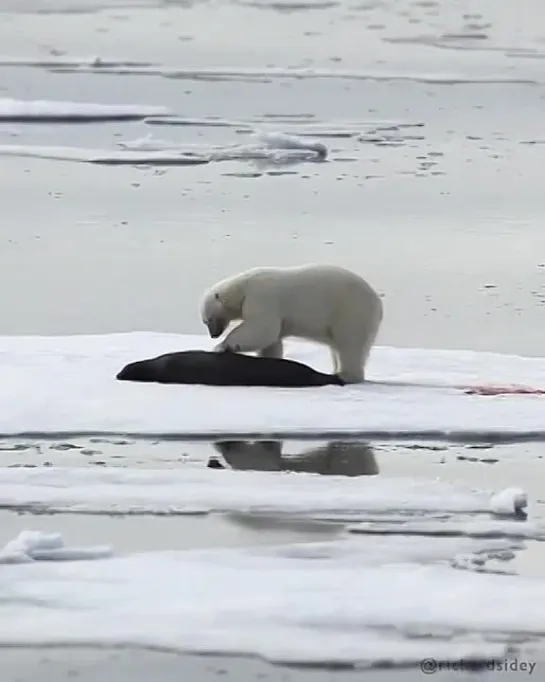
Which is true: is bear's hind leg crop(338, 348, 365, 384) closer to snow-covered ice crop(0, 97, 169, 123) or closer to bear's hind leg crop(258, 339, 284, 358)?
bear's hind leg crop(258, 339, 284, 358)

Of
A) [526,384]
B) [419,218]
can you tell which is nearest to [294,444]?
[526,384]

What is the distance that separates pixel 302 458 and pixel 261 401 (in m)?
0.63

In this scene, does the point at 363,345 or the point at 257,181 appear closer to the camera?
the point at 363,345

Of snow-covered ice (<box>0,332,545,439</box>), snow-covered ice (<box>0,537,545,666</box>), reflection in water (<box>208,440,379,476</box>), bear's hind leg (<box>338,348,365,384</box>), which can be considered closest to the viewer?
snow-covered ice (<box>0,537,545,666</box>)

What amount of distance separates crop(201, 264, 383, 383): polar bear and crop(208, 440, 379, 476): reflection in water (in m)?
0.79

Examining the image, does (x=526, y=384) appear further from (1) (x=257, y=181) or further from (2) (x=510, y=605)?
(1) (x=257, y=181)

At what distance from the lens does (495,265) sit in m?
8.43

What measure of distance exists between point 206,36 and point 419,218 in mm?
8253

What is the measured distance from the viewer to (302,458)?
4.57 metres

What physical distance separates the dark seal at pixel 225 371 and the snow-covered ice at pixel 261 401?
0.07 metres

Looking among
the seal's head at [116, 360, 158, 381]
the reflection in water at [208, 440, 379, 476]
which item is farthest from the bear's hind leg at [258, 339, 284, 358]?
the reflection in water at [208, 440, 379, 476]

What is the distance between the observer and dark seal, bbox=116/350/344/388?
5.41m

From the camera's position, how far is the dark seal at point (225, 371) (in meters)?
5.41

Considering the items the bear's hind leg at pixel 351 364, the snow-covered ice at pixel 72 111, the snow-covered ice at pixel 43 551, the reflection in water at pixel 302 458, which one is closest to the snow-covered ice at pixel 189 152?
the snow-covered ice at pixel 72 111
